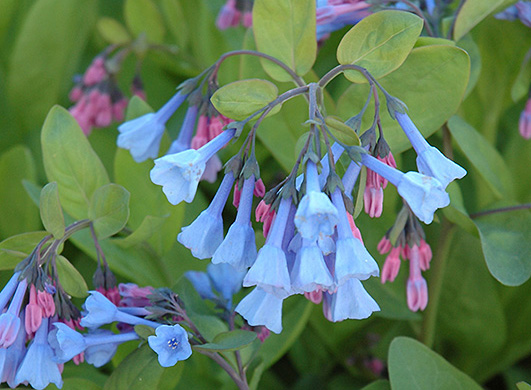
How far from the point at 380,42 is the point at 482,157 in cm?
27

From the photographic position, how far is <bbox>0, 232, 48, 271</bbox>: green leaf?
2.18ft

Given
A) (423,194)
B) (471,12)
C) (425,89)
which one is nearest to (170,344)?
(423,194)

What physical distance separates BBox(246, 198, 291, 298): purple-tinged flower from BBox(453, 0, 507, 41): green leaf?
358 millimetres

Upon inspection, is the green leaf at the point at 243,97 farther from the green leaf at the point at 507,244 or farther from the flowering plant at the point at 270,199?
the green leaf at the point at 507,244

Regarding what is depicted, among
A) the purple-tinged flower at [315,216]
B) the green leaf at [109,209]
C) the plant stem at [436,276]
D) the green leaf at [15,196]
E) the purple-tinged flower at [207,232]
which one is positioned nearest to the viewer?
the purple-tinged flower at [315,216]

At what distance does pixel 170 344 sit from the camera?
1.88 ft

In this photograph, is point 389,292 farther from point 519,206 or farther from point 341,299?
point 341,299

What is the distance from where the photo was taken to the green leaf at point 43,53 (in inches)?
42.3

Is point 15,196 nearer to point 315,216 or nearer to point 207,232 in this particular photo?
point 207,232

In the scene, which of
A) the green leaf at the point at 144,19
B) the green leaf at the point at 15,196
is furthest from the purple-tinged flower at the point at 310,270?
the green leaf at the point at 144,19

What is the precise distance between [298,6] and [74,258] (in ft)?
1.84

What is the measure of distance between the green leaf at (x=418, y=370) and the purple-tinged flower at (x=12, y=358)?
390 millimetres

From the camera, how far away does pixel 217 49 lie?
111 centimetres

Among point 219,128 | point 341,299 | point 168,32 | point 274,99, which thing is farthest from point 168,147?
point 168,32
